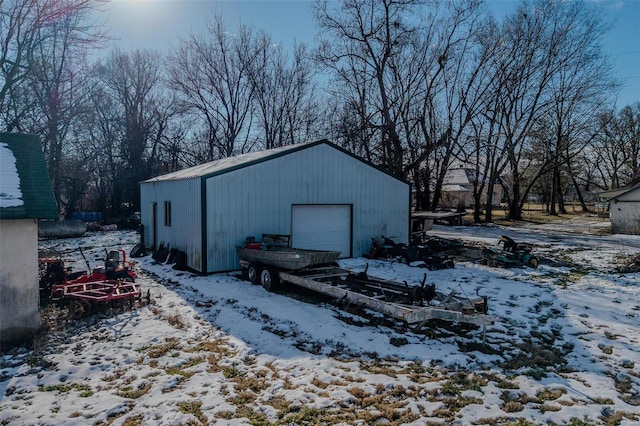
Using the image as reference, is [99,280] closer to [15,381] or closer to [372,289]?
[15,381]

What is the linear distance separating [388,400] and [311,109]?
31.9 metres

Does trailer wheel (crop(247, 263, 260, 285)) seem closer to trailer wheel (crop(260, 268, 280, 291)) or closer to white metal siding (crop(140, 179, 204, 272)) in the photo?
trailer wheel (crop(260, 268, 280, 291))

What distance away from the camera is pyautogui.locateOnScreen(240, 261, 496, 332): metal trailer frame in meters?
6.30

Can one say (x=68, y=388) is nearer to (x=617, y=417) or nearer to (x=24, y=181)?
(x=24, y=181)

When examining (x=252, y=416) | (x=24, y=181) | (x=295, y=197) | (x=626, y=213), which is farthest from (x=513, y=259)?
(x=626, y=213)

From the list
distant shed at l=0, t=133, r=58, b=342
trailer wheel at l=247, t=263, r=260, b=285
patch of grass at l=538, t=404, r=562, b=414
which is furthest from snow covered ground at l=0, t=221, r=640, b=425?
trailer wheel at l=247, t=263, r=260, b=285

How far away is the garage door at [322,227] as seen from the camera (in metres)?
A: 13.5

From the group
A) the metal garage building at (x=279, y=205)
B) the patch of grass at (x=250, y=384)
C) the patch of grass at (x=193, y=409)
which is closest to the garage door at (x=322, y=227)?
the metal garage building at (x=279, y=205)

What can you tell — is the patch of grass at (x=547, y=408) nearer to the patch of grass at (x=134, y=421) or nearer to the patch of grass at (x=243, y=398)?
the patch of grass at (x=243, y=398)

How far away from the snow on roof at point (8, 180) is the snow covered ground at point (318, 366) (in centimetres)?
229

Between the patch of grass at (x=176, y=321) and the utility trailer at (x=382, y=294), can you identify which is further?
the patch of grass at (x=176, y=321)

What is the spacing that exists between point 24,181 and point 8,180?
0.76 feet

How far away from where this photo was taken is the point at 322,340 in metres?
6.43

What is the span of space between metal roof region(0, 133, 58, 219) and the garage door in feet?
23.4
